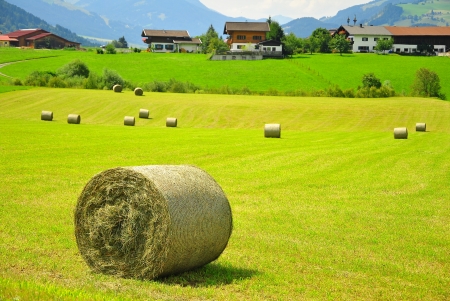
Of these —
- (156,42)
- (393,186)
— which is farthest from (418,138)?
(156,42)

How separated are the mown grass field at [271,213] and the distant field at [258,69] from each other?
60661mm

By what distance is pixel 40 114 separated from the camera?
6003 cm

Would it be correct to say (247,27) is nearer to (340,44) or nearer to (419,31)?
(340,44)

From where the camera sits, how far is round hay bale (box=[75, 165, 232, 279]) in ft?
37.2

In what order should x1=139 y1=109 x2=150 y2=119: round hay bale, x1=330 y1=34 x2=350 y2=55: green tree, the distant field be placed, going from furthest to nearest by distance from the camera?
x1=330 y1=34 x2=350 y2=55: green tree < the distant field < x1=139 y1=109 x2=150 y2=119: round hay bale

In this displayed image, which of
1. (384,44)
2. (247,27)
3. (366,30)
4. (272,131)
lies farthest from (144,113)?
(366,30)

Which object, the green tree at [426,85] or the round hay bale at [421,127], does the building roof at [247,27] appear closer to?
the green tree at [426,85]

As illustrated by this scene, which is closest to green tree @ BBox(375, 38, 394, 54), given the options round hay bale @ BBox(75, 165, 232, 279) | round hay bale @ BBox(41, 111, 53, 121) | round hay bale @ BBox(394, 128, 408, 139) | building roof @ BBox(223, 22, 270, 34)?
building roof @ BBox(223, 22, 270, 34)

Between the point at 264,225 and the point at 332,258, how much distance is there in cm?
353

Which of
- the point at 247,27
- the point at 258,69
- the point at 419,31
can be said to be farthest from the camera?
the point at 419,31

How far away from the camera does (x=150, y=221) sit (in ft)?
37.9

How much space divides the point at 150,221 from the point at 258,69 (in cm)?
11107

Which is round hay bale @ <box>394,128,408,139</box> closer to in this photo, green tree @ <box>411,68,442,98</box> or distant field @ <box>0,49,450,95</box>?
green tree @ <box>411,68,442,98</box>

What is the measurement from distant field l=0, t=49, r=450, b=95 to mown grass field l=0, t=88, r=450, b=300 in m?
60.7
